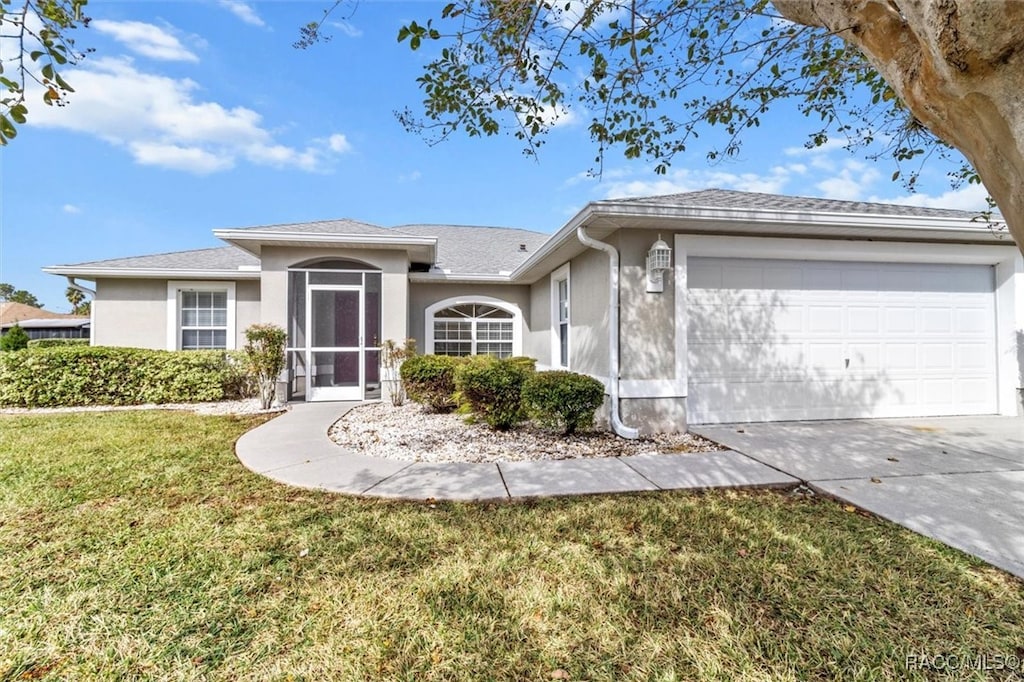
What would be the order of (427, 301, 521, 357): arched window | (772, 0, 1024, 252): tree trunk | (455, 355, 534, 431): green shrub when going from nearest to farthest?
(772, 0, 1024, 252): tree trunk, (455, 355, 534, 431): green shrub, (427, 301, 521, 357): arched window

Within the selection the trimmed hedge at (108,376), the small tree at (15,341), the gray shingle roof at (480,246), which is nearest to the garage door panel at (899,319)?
the gray shingle roof at (480,246)

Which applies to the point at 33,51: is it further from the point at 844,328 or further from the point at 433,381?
the point at 844,328

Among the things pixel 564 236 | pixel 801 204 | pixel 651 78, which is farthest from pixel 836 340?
pixel 651 78

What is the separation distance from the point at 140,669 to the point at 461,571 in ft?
4.82

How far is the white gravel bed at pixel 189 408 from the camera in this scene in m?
7.97

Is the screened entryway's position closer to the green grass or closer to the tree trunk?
the green grass

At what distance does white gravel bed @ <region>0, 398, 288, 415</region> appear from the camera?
7973mm

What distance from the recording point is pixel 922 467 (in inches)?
172

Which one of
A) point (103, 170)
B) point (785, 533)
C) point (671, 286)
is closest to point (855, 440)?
point (671, 286)

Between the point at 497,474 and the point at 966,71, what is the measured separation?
4045 mm

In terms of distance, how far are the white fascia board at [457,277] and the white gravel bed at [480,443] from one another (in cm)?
465

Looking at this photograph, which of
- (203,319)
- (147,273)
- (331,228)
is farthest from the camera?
(203,319)

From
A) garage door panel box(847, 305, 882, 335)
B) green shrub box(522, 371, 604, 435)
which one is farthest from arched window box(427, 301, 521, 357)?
garage door panel box(847, 305, 882, 335)

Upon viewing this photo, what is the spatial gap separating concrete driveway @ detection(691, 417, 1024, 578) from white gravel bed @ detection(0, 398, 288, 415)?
7.92m
